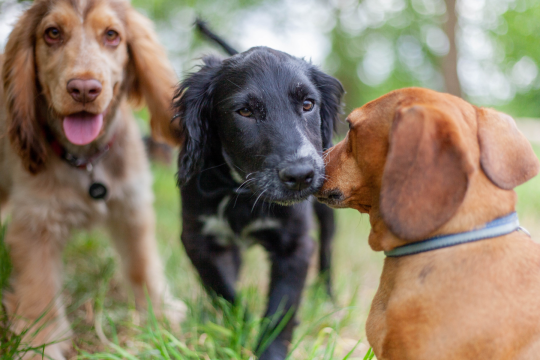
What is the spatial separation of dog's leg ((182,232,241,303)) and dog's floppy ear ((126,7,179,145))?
2.61ft

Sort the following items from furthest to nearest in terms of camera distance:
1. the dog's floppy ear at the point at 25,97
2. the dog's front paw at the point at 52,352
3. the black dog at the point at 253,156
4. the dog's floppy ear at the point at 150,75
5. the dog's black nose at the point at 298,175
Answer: the dog's floppy ear at the point at 150,75
the dog's floppy ear at the point at 25,97
the dog's front paw at the point at 52,352
the black dog at the point at 253,156
the dog's black nose at the point at 298,175

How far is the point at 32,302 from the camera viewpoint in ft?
8.93

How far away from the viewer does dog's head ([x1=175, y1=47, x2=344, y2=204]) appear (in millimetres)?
2141

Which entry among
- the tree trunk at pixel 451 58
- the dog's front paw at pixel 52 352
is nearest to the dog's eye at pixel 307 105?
the dog's front paw at pixel 52 352

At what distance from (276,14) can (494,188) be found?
980cm

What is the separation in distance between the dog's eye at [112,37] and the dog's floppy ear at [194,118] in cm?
53

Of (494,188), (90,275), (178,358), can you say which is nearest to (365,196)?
(494,188)

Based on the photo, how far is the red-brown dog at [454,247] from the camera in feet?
5.00

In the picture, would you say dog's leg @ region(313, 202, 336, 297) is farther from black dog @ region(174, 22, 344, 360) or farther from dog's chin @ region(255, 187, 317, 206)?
dog's chin @ region(255, 187, 317, 206)

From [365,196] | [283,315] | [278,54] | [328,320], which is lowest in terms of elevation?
[328,320]

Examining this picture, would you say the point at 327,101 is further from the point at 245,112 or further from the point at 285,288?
the point at 285,288

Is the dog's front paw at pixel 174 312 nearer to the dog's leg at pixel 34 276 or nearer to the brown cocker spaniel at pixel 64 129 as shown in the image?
the brown cocker spaniel at pixel 64 129

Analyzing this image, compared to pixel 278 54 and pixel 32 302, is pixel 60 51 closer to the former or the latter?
pixel 278 54

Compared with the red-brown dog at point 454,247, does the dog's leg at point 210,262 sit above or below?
below
